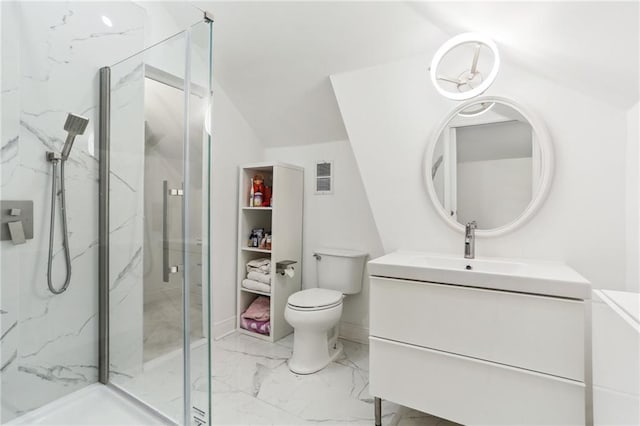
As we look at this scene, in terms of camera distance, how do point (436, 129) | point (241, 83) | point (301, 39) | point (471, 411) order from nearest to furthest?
1. point (471, 411)
2. point (436, 129)
3. point (301, 39)
4. point (241, 83)

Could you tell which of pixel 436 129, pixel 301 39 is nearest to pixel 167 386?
pixel 436 129

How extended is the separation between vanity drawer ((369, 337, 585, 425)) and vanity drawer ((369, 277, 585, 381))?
1.7 inches

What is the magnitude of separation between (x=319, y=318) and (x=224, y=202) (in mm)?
1283

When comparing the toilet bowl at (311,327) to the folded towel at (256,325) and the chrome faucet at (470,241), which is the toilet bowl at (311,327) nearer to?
the folded towel at (256,325)

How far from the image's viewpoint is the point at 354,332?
2.66 meters

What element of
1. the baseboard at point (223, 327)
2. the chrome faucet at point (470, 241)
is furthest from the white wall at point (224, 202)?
the chrome faucet at point (470, 241)

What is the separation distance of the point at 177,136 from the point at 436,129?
1.42m

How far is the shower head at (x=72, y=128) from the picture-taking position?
1602 millimetres

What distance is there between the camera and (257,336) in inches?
106

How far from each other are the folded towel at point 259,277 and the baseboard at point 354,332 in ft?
2.39

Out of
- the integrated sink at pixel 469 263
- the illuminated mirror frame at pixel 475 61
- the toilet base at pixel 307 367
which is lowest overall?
the toilet base at pixel 307 367

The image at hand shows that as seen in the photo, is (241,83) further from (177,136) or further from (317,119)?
(177,136)

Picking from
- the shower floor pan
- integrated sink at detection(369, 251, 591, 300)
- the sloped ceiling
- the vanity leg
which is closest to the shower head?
the sloped ceiling

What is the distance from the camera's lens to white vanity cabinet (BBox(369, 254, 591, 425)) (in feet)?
4.13
